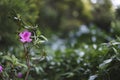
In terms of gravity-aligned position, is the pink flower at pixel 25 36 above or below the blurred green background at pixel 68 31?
below

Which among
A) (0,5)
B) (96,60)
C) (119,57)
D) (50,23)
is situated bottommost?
(119,57)

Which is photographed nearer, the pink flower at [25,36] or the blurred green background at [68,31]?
the pink flower at [25,36]

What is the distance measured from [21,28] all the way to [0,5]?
33.0 inches

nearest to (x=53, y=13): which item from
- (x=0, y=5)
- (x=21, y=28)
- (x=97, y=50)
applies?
(x=0, y=5)

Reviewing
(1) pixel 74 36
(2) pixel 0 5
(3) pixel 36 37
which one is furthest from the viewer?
(1) pixel 74 36

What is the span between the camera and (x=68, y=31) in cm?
588

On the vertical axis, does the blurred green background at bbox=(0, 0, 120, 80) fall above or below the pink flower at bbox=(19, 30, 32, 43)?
above

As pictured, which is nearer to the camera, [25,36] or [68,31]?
[25,36]

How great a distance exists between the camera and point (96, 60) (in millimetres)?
2498

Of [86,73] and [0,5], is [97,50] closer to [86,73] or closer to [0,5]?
[86,73]

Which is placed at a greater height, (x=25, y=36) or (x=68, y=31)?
(x=68, y=31)

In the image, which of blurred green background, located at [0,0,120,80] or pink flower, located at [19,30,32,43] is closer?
pink flower, located at [19,30,32,43]

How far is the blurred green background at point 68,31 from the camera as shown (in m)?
2.66

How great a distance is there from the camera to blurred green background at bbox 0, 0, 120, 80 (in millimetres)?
2662
